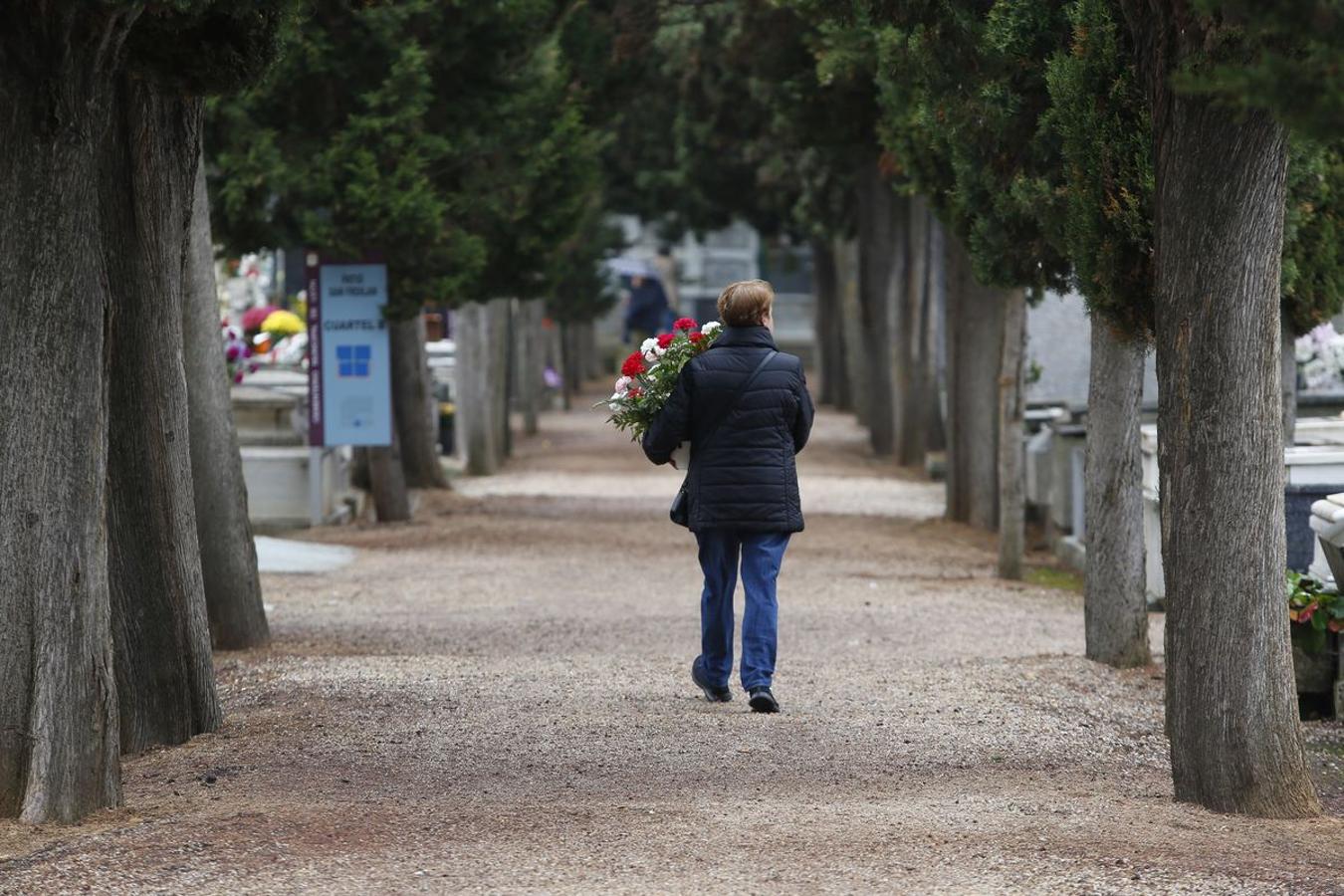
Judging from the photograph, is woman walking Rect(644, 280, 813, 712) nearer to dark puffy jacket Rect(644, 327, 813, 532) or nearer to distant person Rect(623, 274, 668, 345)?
dark puffy jacket Rect(644, 327, 813, 532)

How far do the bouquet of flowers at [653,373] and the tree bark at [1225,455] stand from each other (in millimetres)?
2619

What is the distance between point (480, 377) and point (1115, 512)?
16.1 meters

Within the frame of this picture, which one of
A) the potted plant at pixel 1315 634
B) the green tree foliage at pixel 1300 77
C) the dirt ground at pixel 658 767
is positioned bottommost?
the dirt ground at pixel 658 767

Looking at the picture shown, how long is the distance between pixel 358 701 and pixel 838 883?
12.9ft

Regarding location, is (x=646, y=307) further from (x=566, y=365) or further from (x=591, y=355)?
(x=591, y=355)

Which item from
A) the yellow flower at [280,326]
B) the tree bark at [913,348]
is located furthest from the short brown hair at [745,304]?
the tree bark at [913,348]

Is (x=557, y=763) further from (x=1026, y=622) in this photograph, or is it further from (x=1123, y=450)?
(x=1026, y=622)

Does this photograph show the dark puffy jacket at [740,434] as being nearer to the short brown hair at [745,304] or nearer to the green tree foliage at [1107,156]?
the short brown hair at [745,304]

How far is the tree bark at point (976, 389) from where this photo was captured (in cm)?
1909

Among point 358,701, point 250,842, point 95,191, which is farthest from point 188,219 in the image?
point 250,842

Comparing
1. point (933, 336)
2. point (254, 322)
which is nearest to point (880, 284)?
point (933, 336)

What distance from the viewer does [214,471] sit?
10789mm

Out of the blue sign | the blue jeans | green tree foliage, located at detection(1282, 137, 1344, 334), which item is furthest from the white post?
the blue jeans

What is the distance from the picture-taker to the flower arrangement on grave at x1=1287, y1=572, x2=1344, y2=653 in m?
8.99
